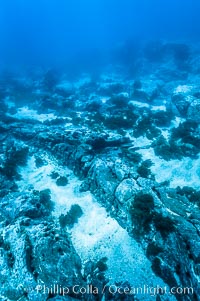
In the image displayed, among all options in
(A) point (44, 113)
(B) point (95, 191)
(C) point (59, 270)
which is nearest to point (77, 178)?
(B) point (95, 191)

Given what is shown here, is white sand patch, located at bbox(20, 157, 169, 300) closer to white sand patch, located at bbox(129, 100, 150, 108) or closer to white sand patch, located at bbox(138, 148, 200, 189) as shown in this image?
white sand patch, located at bbox(138, 148, 200, 189)

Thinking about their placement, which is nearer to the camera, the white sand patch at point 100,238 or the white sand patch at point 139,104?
the white sand patch at point 100,238

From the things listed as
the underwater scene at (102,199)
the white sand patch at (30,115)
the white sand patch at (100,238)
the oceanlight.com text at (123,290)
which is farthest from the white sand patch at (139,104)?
the oceanlight.com text at (123,290)

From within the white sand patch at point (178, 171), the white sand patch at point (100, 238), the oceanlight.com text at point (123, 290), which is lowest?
the oceanlight.com text at point (123, 290)

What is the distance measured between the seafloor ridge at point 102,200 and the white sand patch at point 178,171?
105 mm

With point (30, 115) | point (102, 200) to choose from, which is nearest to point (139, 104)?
point (30, 115)

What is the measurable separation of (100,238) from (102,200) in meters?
3.89

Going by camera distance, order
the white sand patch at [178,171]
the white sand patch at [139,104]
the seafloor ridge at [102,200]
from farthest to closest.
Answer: the white sand patch at [139,104] < the white sand patch at [178,171] < the seafloor ridge at [102,200]

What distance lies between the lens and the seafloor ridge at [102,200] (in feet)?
46.0

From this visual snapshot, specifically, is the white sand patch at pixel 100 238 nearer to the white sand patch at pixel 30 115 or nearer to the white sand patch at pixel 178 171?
the white sand patch at pixel 178 171

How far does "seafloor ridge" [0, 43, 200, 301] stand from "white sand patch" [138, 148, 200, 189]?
105mm

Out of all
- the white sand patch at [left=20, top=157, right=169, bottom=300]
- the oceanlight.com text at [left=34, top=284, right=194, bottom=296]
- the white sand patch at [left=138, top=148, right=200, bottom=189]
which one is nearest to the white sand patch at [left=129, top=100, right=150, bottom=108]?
the white sand patch at [left=138, top=148, right=200, bottom=189]

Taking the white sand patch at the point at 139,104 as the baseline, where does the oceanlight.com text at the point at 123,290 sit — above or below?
below

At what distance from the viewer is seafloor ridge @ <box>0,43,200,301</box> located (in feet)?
46.0
